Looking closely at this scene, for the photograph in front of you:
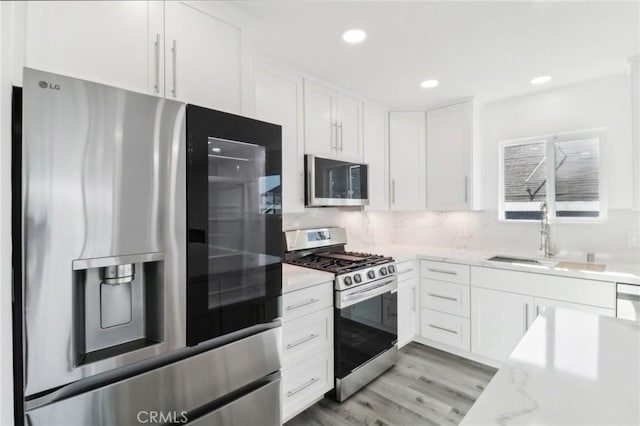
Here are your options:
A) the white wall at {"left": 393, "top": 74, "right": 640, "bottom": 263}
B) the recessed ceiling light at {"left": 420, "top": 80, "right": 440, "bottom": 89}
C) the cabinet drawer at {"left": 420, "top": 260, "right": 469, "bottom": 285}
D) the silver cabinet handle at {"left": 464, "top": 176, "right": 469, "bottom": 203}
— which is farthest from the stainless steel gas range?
the recessed ceiling light at {"left": 420, "top": 80, "right": 440, "bottom": 89}

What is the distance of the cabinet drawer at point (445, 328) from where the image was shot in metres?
2.68

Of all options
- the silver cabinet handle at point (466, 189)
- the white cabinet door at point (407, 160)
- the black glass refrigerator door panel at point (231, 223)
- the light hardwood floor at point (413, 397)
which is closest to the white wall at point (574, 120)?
the silver cabinet handle at point (466, 189)

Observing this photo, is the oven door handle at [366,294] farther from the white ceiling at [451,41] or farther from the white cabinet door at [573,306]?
the white ceiling at [451,41]

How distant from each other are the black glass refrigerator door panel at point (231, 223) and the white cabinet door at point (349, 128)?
1231 mm

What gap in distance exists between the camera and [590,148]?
2.60 meters

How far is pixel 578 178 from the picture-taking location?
2.67 m

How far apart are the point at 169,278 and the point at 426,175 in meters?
2.83

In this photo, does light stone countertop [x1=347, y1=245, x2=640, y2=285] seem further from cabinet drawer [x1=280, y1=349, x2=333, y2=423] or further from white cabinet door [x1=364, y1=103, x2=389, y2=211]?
cabinet drawer [x1=280, y1=349, x2=333, y2=423]

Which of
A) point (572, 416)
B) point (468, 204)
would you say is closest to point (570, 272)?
point (468, 204)

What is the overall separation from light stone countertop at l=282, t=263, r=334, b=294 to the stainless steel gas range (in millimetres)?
80

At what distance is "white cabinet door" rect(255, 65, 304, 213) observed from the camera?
209 centimetres

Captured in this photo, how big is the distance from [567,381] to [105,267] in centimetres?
141

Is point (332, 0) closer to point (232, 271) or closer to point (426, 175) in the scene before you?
point (232, 271)

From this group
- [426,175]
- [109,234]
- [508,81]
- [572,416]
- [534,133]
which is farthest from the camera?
[426,175]
